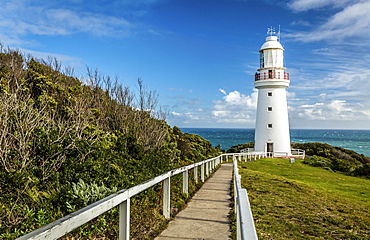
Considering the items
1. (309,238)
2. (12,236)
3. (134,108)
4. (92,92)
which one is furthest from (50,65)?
(309,238)

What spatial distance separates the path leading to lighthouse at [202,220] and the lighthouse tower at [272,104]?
23.9 meters

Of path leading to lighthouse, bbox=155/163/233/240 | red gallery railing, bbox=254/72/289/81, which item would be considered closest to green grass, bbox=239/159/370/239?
path leading to lighthouse, bbox=155/163/233/240

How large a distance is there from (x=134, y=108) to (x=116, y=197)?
8.43m

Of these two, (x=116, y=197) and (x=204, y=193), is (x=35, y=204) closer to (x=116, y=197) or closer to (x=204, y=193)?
(x=116, y=197)

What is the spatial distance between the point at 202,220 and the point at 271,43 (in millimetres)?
29599

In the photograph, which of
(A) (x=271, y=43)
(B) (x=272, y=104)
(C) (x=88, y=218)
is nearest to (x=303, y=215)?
(C) (x=88, y=218)

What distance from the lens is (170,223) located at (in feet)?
19.4

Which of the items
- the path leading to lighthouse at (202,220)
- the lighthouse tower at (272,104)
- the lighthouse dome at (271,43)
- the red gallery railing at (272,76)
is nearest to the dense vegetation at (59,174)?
the path leading to lighthouse at (202,220)

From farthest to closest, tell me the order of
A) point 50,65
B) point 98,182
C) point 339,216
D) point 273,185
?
point 50,65 < point 273,185 < point 339,216 < point 98,182

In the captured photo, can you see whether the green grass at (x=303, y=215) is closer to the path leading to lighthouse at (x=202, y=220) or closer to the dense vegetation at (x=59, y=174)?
the path leading to lighthouse at (x=202, y=220)

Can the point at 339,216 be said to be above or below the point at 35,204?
below

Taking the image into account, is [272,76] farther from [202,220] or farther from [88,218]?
[88,218]

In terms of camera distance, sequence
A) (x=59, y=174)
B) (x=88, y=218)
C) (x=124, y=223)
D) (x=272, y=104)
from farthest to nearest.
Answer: (x=272, y=104)
(x=59, y=174)
(x=124, y=223)
(x=88, y=218)

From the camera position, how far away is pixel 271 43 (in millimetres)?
32562
